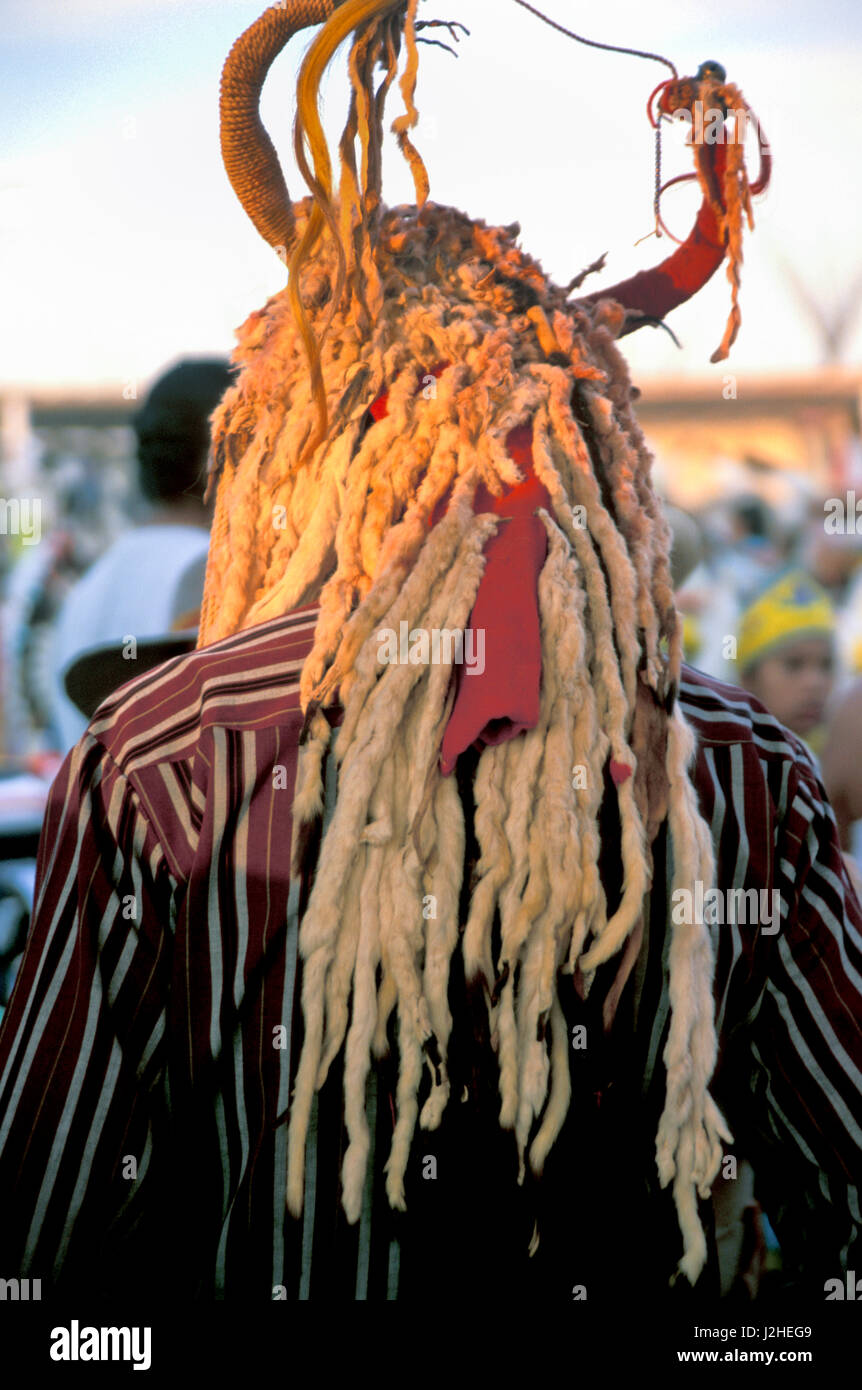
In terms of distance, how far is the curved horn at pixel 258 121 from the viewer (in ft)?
4.24

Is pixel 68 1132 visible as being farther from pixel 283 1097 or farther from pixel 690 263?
pixel 690 263

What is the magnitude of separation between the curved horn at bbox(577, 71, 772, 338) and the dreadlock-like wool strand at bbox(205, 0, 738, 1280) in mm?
190

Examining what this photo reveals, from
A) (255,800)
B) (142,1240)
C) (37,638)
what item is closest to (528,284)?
(255,800)

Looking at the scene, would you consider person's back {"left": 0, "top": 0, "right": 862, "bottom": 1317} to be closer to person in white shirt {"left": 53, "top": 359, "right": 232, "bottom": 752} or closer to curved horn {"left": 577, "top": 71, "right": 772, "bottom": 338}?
curved horn {"left": 577, "top": 71, "right": 772, "bottom": 338}

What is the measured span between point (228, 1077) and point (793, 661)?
269 centimetres

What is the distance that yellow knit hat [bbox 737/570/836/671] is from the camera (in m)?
3.56

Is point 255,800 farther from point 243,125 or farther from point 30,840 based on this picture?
point 30,840
